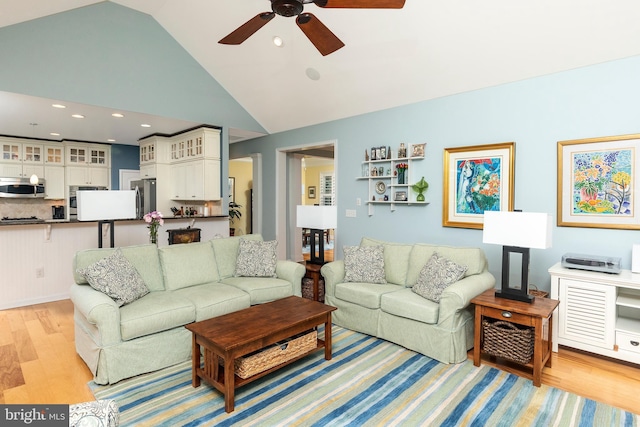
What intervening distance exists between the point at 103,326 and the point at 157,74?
3710 mm

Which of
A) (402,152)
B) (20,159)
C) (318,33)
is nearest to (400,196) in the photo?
(402,152)

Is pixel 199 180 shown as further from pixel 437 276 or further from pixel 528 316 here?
pixel 528 316

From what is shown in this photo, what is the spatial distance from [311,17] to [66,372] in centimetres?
317

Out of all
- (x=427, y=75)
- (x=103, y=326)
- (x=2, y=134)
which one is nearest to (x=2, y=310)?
(x=103, y=326)

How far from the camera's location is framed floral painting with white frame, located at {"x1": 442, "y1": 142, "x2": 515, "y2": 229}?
11.9 ft

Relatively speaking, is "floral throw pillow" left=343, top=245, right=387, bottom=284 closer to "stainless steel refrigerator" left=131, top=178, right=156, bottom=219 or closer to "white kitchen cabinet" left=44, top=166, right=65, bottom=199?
"stainless steel refrigerator" left=131, top=178, right=156, bottom=219

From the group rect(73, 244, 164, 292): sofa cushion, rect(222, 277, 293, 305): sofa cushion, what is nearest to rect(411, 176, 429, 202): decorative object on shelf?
rect(222, 277, 293, 305): sofa cushion

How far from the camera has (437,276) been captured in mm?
3092

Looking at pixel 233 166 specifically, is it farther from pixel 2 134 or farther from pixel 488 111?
pixel 488 111

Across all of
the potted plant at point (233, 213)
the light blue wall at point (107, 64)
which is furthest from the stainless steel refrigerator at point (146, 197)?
the potted plant at point (233, 213)

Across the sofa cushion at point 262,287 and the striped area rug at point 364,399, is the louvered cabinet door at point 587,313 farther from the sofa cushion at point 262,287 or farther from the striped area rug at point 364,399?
the sofa cushion at point 262,287

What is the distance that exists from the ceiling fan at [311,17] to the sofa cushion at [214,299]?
2.15m

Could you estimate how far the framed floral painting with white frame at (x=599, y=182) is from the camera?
9.77 feet

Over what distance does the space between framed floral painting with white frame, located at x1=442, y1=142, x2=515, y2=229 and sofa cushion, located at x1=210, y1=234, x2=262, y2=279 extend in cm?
246
